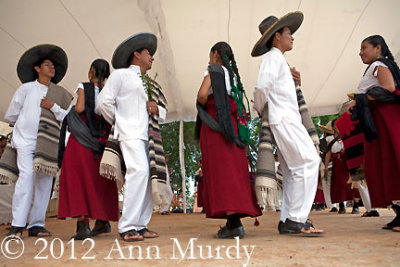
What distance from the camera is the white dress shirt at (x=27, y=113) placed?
3.54 meters

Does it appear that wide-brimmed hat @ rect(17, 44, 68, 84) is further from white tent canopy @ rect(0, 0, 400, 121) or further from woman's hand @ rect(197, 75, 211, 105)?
woman's hand @ rect(197, 75, 211, 105)

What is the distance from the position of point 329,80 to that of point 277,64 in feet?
20.1

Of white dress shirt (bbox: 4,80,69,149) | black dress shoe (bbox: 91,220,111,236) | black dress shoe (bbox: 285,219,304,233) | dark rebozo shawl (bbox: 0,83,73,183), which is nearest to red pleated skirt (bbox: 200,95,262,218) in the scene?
black dress shoe (bbox: 285,219,304,233)

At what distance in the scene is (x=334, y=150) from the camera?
19.5 feet

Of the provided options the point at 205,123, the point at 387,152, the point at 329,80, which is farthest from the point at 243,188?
the point at 329,80

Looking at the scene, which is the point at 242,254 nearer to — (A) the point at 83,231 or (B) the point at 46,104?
(A) the point at 83,231

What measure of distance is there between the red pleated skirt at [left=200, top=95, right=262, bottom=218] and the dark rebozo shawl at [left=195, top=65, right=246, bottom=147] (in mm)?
50

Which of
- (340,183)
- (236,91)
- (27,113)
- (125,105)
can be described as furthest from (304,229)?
(340,183)

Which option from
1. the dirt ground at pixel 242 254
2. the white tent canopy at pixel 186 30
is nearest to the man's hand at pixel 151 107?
the dirt ground at pixel 242 254

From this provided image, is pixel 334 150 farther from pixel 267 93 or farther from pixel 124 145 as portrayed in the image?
pixel 124 145

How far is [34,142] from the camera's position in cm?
356

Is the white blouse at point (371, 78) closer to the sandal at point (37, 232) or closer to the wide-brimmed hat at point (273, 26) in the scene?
the wide-brimmed hat at point (273, 26)

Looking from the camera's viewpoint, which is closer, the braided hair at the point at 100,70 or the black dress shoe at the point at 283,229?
the black dress shoe at the point at 283,229

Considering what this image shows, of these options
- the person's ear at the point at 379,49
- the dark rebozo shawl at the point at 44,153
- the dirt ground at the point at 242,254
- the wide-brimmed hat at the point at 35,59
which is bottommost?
the dirt ground at the point at 242,254
